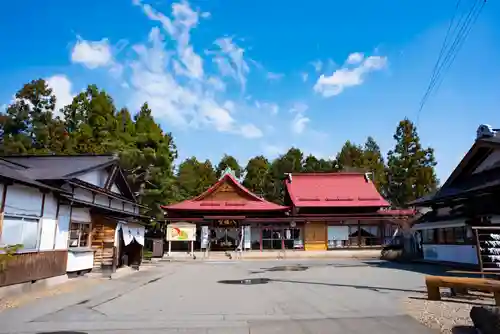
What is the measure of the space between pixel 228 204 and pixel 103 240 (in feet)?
56.8

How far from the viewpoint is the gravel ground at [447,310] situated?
670 cm

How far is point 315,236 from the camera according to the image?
104 ft

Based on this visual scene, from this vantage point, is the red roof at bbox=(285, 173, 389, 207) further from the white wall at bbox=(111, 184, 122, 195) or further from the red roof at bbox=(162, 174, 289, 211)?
the white wall at bbox=(111, 184, 122, 195)

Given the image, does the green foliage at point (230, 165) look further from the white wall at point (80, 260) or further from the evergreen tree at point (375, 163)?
the white wall at point (80, 260)

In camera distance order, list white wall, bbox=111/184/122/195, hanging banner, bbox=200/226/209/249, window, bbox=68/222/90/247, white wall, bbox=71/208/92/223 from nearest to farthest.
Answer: white wall, bbox=71/208/92/223, window, bbox=68/222/90/247, white wall, bbox=111/184/122/195, hanging banner, bbox=200/226/209/249

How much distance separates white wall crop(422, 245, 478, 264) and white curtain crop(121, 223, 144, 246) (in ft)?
53.9

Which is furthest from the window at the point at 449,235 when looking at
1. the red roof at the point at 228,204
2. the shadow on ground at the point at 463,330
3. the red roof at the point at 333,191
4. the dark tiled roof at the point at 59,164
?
the dark tiled roof at the point at 59,164

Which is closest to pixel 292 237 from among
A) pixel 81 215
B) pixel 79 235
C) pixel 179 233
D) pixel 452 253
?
pixel 179 233

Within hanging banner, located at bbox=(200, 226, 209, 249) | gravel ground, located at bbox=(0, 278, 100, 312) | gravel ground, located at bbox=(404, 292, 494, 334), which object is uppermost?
hanging banner, located at bbox=(200, 226, 209, 249)

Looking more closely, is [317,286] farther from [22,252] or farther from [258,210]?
[258,210]

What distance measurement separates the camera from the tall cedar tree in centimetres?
4662

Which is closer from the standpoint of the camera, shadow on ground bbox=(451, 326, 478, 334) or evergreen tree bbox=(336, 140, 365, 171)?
shadow on ground bbox=(451, 326, 478, 334)

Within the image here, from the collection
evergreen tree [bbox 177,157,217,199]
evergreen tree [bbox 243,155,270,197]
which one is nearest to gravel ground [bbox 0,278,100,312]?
evergreen tree [bbox 177,157,217,199]

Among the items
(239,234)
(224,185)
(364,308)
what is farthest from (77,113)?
(364,308)
